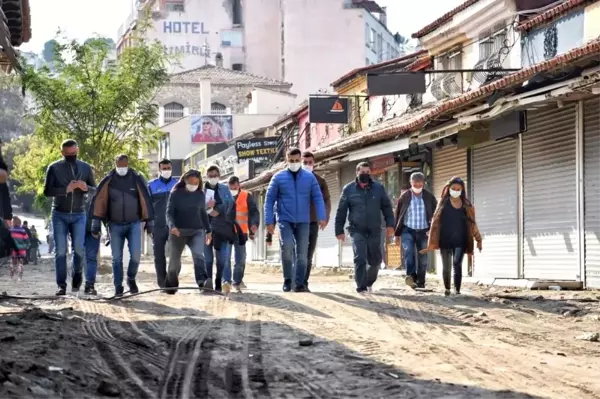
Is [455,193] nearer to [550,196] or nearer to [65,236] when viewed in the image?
[65,236]

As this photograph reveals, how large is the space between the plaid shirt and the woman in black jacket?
3253mm

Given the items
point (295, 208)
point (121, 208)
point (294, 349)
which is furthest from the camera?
point (295, 208)

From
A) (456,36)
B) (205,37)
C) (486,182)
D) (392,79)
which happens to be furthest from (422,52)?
(205,37)

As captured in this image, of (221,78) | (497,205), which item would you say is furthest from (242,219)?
(221,78)

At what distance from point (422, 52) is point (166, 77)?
24.8 ft

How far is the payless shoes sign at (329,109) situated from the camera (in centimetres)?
3631

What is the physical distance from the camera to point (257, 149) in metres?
49.8

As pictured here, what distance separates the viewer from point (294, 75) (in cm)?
7394

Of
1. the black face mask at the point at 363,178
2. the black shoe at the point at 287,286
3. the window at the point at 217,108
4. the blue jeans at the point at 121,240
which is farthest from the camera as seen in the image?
the window at the point at 217,108

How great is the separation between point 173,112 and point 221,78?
15.2 feet

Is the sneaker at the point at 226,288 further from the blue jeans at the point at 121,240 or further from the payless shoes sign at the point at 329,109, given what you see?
the payless shoes sign at the point at 329,109

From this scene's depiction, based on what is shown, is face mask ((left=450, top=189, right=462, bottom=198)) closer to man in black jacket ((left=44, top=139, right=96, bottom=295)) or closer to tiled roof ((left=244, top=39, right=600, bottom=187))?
tiled roof ((left=244, top=39, right=600, bottom=187))

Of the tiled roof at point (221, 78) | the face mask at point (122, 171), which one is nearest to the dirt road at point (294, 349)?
the face mask at point (122, 171)

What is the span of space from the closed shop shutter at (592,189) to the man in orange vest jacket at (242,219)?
5265 mm
